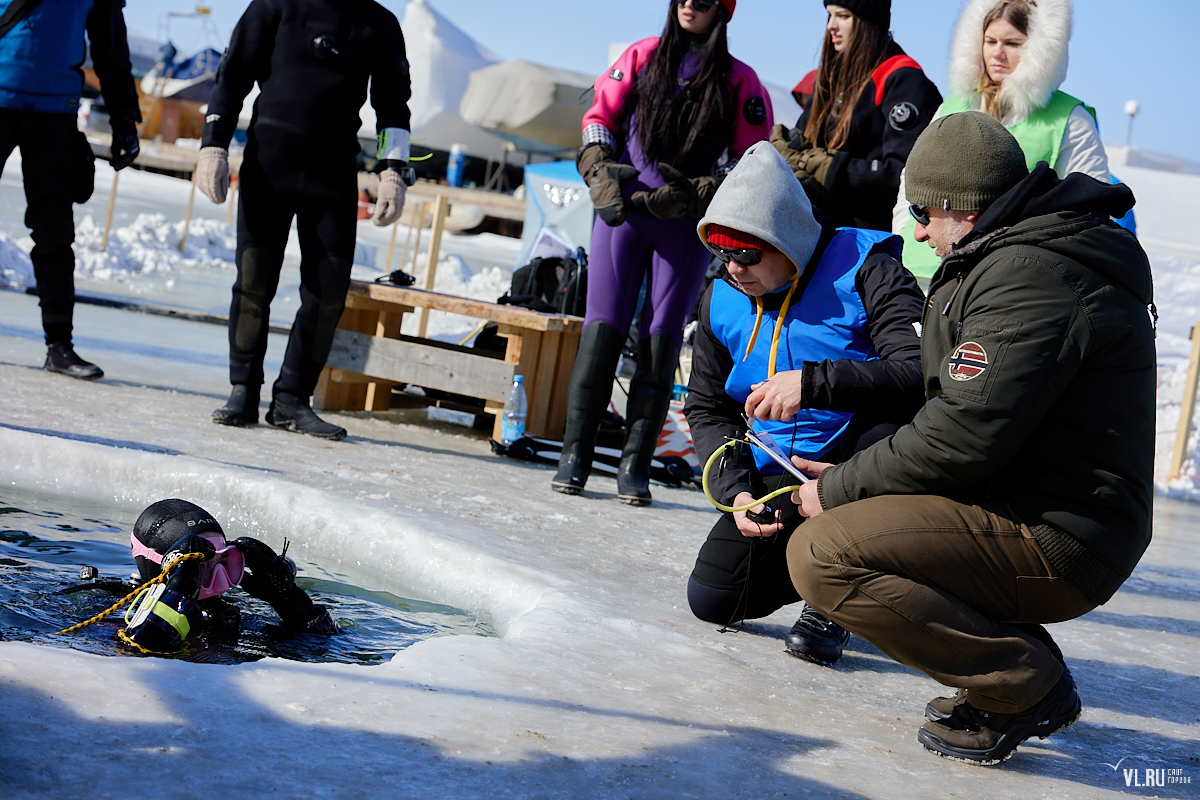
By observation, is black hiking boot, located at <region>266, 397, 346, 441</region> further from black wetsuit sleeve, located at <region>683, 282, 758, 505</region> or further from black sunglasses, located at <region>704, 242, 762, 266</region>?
black sunglasses, located at <region>704, 242, 762, 266</region>

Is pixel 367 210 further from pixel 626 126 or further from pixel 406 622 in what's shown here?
pixel 406 622

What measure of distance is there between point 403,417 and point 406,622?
3249mm

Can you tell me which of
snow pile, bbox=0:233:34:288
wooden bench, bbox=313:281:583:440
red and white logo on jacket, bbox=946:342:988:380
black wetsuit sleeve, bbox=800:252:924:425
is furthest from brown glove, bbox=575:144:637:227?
snow pile, bbox=0:233:34:288

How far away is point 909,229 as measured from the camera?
12.3 ft

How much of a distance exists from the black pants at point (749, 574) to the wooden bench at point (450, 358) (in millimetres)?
2507

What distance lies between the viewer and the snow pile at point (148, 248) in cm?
1175

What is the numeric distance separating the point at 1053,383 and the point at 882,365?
576mm

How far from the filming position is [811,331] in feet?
8.96

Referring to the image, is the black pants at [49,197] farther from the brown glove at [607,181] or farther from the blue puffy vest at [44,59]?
the brown glove at [607,181]

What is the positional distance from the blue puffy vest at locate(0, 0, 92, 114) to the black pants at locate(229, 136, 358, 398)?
1.08 metres

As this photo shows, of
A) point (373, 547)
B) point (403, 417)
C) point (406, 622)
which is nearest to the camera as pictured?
point (406, 622)

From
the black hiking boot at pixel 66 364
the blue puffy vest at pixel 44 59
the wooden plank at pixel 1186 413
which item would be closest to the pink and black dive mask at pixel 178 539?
the black hiking boot at pixel 66 364

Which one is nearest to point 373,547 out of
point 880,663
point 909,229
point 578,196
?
point 880,663

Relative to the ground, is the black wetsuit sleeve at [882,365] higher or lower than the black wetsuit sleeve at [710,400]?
higher
